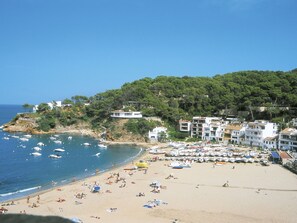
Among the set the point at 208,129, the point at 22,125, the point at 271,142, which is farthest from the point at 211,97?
the point at 22,125

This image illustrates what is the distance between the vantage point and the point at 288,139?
44.3 metres

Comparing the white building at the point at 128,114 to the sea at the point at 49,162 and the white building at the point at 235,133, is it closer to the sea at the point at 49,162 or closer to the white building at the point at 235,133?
the sea at the point at 49,162

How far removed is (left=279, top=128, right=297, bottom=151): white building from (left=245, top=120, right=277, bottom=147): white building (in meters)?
2.65

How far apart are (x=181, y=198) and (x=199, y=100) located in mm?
44019

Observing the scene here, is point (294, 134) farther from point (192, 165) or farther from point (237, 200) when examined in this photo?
point (237, 200)

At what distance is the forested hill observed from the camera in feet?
197

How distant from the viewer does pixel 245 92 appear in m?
62.8

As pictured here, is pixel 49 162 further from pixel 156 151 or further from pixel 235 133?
pixel 235 133

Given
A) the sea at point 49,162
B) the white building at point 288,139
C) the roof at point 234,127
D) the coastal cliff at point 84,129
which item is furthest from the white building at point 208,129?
the sea at point 49,162

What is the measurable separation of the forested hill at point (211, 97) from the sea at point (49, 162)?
13.0m

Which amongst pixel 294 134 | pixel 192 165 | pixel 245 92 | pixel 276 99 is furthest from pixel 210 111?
pixel 192 165

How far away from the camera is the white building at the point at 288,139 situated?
143 feet

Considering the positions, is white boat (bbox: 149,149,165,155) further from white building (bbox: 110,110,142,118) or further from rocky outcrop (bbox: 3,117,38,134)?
rocky outcrop (bbox: 3,117,38,134)

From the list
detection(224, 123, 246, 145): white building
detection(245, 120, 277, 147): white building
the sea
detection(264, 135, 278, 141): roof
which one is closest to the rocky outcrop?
the sea
